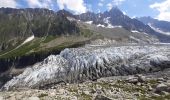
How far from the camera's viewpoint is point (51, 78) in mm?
166250

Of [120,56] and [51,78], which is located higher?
[120,56]

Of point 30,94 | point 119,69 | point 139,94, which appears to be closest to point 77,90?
point 30,94

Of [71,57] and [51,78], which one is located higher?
[71,57]

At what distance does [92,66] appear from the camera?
525ft

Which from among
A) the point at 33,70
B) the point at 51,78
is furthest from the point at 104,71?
the point at 33,70

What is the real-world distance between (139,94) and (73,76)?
378ft

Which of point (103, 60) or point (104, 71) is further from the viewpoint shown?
point (103, 60)

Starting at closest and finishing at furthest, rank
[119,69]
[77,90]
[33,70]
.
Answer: [77,90]
[119,69]
[33,70]

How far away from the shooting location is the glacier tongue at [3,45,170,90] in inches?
5664

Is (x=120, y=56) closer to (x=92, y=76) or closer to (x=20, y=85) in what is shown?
(x=92, y=76)

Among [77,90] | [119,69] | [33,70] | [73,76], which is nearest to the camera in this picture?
[77,90]

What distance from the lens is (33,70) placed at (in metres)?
182

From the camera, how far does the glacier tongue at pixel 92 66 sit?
144 metres

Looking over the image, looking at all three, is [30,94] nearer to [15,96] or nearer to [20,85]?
[15,96]
